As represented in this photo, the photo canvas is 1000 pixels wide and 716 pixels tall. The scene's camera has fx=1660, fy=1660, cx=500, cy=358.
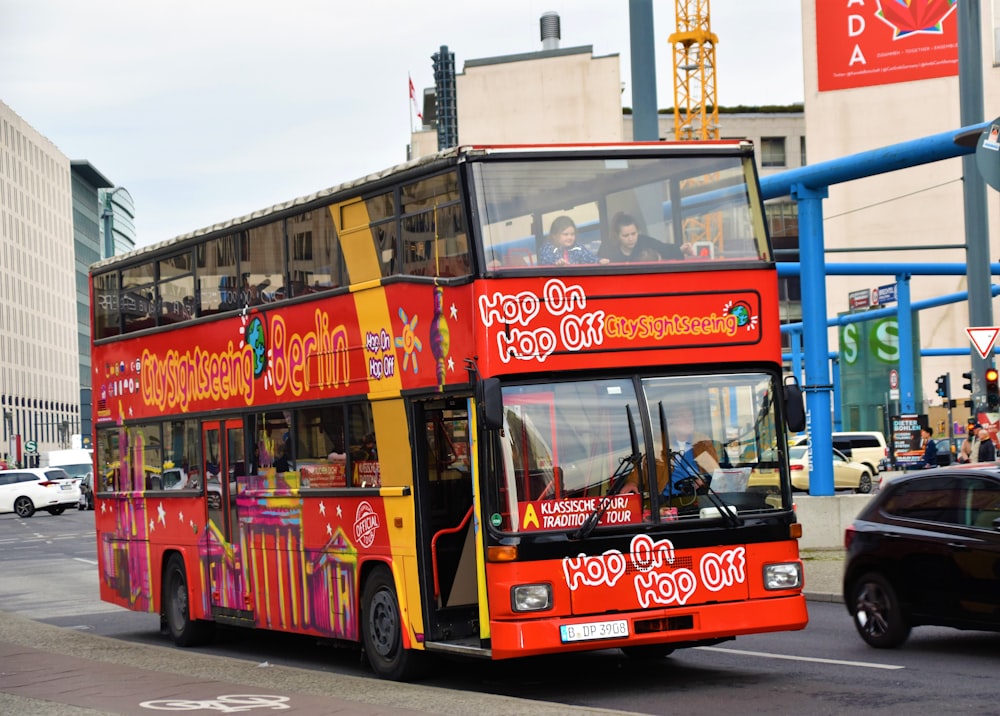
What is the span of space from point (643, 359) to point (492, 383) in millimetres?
1264

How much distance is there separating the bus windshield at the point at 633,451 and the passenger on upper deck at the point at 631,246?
90 centimetres

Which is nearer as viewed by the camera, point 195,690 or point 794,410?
point 195,690

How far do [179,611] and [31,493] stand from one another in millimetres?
45052

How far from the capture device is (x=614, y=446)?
37.2 feet

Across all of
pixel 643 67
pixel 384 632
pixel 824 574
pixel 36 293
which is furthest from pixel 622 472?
pixel 36 293

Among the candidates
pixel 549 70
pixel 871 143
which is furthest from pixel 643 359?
pixel 549 70

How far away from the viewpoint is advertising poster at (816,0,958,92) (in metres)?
86.1

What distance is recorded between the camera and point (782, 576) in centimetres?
1169

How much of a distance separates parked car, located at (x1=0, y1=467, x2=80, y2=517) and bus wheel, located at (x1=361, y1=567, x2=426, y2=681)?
4945cm

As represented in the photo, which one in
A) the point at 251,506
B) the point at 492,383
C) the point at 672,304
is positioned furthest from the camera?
the point at 251,506

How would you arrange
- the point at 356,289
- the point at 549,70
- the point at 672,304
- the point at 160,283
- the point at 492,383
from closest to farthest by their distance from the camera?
1. the point at 492,383
2. the point at 672,304
3. the point at 356,289
4. the point at 160,283
5. the point at 549,70

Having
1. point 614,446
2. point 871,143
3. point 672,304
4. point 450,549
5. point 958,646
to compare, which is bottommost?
point 958,646

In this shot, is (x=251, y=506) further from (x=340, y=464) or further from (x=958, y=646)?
(x=958, y=646)

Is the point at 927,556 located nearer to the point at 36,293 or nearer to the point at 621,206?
the point at 621,206
